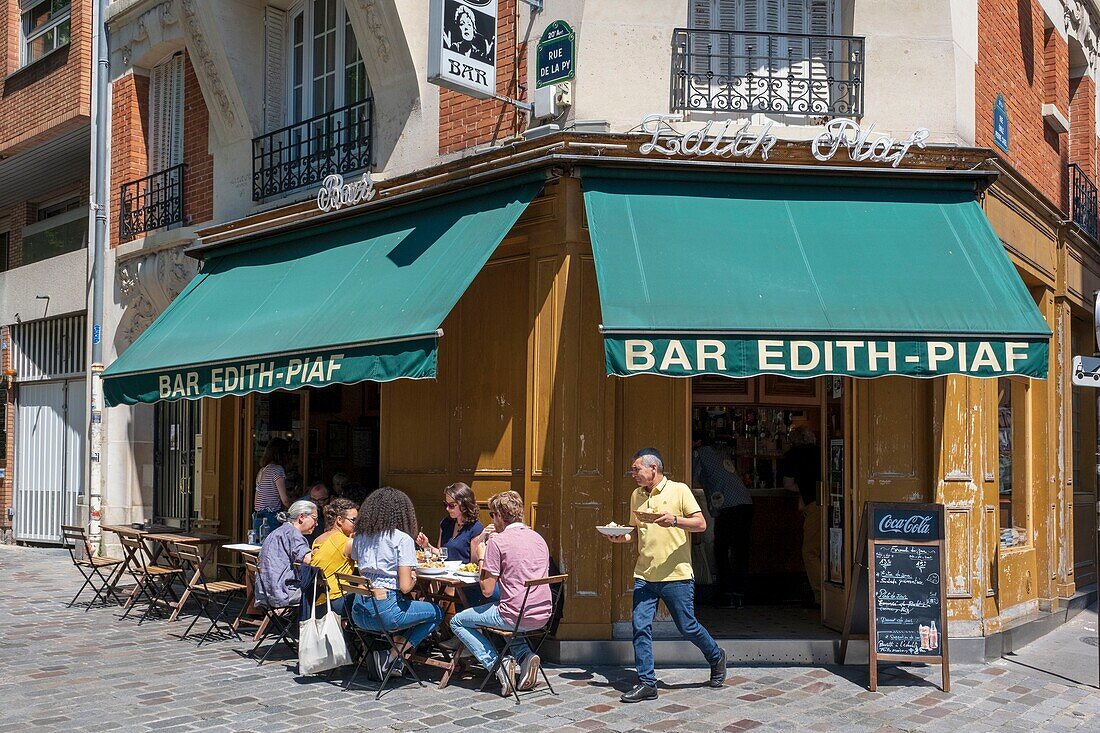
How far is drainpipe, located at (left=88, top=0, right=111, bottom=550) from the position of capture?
1438cm

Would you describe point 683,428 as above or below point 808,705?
above

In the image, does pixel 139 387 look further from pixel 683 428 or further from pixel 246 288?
pixel 683 428

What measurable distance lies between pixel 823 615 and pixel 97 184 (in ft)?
36.7

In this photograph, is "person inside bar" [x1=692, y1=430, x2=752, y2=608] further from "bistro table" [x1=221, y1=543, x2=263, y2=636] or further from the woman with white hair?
"bistro table" [x1=221, y1=543, x2=263, y2=636]

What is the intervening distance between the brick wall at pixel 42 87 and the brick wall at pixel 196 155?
2.64m

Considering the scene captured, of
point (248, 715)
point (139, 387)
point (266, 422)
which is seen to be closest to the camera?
point (248, 715)

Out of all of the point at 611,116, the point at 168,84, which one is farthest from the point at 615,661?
the point at 168,84

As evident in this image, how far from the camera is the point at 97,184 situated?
14656 millimetres

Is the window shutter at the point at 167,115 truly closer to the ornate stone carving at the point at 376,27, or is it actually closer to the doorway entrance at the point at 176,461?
the doorway entrance at the point at 176,461

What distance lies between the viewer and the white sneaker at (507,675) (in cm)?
732

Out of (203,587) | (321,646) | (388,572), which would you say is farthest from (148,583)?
(388,572)

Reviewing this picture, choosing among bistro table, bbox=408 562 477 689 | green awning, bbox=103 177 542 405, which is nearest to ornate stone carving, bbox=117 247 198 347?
green awning, bbox=103 177 542 405

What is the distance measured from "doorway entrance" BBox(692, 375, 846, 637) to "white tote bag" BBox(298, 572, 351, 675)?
10.8ft

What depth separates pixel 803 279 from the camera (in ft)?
25.7
